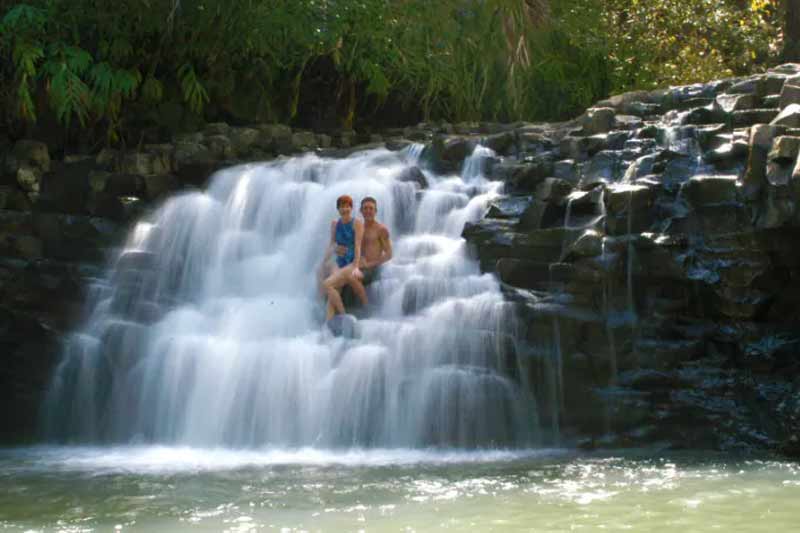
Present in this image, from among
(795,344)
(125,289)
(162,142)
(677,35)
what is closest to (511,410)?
(795,344)

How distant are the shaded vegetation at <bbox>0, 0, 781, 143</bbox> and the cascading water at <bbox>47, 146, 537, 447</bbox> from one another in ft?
6.20

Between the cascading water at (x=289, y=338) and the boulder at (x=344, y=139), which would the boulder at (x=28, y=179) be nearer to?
the cascading water at (x=289, y=338)

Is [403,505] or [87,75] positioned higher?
[87,75]

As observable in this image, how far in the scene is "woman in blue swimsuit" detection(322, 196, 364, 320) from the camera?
10.6 m

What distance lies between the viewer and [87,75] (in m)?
14.1

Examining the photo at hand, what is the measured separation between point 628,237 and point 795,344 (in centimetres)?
175

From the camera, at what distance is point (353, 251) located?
10969 mm

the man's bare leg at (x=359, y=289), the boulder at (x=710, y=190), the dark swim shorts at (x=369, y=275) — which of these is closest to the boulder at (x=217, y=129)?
the dark swim shorts at (x=369, y=275)

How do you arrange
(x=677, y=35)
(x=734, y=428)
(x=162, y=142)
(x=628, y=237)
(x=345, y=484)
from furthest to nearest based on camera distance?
(x=677, y=35), (x=162, y=142), (x=628, y=237), (x=734, y=428), (x=345, y=484)

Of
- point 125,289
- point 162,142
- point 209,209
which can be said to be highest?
point 162,142

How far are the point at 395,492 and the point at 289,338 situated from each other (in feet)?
11.3

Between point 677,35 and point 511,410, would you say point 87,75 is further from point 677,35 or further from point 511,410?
point 677,35

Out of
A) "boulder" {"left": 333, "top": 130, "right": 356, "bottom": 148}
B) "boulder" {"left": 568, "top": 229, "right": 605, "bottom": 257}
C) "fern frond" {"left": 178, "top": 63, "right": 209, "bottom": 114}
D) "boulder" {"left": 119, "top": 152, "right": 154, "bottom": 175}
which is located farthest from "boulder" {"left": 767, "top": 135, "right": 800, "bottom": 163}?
"fern frond" {"left": 178, "top": 63, "right": 209, "bottom": 114}

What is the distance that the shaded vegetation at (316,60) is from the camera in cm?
1343
